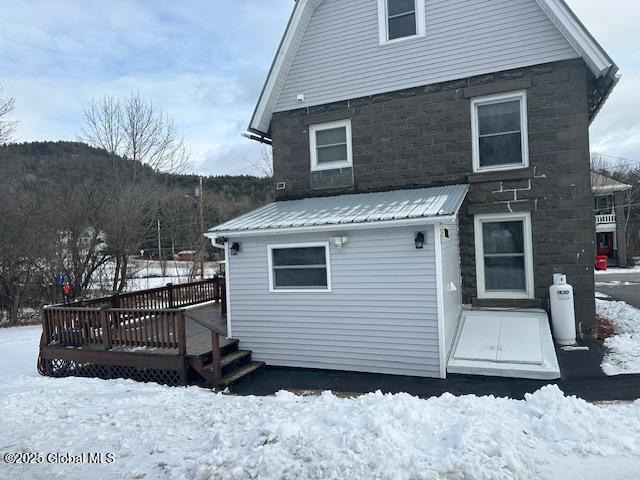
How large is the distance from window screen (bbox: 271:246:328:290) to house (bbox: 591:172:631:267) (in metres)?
24.2

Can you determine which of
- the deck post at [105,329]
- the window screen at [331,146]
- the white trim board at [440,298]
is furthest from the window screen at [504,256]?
the deck post at [105,329]

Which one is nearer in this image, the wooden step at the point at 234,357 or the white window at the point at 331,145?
the wooden step at the point at 234,357

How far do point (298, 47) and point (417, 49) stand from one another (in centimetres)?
273

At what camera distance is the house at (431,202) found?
6707 millimetres

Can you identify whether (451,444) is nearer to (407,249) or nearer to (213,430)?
(213,430)

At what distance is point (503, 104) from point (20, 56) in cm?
1610

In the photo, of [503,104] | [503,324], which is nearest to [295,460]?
[503,324]

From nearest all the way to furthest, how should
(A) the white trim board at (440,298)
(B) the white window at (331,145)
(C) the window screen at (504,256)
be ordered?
(A) the white trim board at (440,298) → (C) the window screen at (504,256) → (B) the white window at (331,145)

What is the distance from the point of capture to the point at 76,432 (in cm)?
471

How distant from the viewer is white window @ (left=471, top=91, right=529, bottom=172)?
788 centimetres

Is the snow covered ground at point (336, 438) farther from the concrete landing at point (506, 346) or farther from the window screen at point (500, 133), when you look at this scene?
the window screen at point (500, 133)

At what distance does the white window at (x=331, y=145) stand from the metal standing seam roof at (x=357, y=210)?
2.87 feet

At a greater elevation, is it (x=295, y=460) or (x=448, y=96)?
(x=448, y=96)

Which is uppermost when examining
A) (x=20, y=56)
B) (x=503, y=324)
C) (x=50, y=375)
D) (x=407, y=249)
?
(x=20, y=56)
